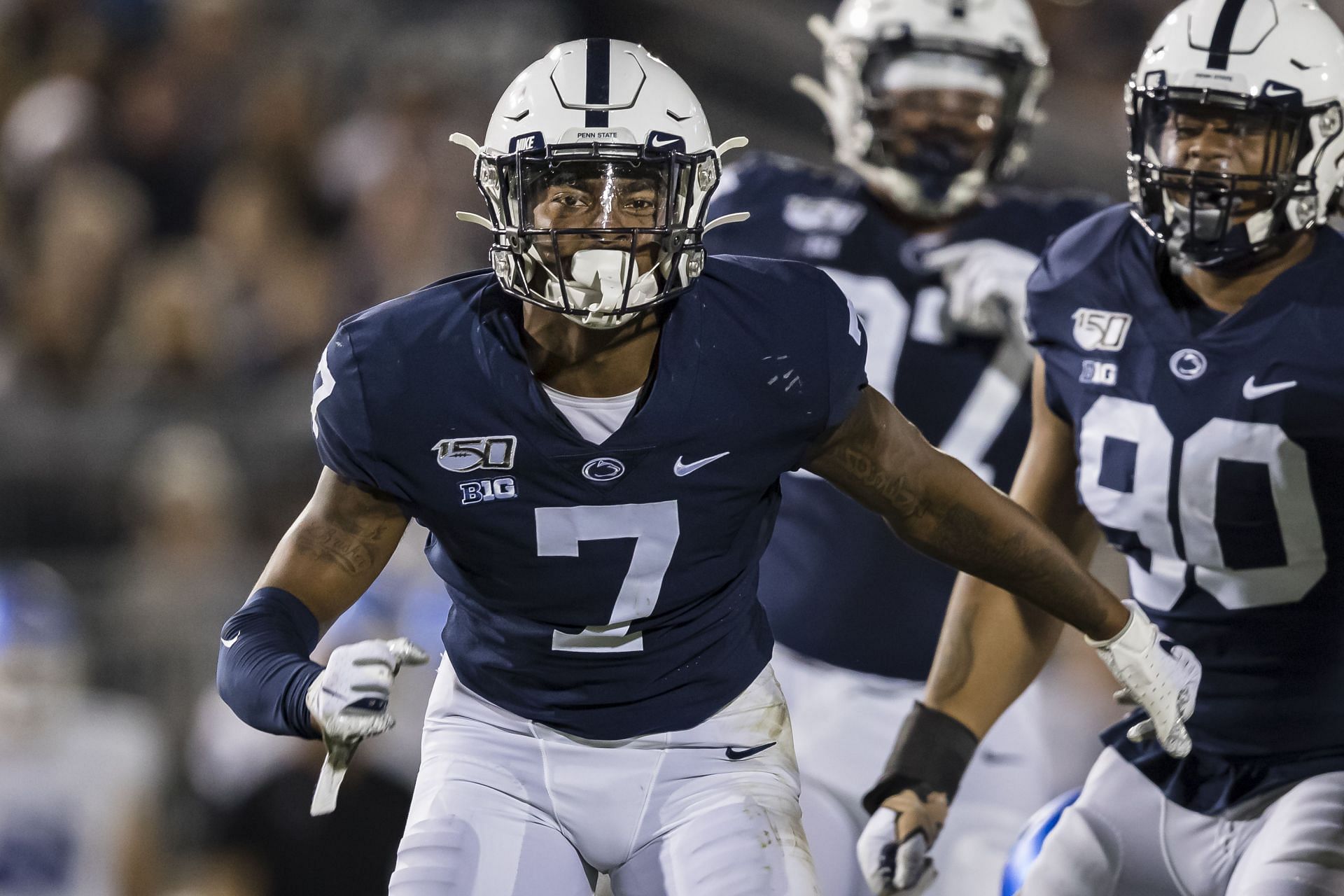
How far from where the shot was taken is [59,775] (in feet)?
16.5

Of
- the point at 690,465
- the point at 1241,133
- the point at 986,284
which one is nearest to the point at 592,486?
the point at 690,465

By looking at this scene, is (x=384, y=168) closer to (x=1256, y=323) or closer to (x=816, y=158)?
(x=816, y=158)

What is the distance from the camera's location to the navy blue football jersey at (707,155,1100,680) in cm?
371

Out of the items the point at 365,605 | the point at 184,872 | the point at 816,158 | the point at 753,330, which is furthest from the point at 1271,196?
the point at 816,158

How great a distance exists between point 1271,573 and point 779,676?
1294 millimetres

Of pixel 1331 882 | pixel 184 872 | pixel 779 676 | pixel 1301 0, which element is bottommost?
pixel 184 872

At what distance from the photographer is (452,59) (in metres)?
6.68

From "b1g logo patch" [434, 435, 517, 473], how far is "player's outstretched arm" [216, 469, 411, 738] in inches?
5.8

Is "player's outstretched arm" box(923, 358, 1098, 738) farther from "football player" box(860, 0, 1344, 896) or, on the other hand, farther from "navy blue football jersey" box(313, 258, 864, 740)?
"navy blue football jersey" box(313, 258, 864, 740)

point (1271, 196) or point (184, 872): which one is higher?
point (1271, 196)

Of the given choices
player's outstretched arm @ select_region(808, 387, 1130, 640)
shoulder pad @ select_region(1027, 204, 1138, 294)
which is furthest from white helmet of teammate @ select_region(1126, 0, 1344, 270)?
player's outstretched arm @ select_region(808, 387, 1130, 640)

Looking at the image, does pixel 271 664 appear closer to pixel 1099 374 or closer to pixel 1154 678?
pixel 1154 678

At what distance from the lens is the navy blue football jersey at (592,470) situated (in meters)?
Answer: 2.40

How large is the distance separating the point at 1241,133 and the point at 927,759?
114cm
